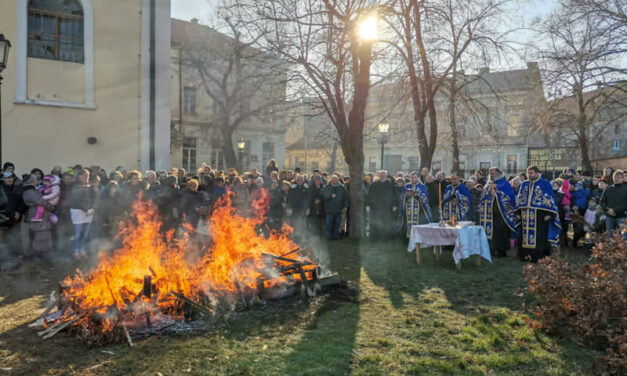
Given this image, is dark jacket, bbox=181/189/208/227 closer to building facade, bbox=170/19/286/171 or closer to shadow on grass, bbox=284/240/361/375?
shadow on grass, bbox=284/240/361/375

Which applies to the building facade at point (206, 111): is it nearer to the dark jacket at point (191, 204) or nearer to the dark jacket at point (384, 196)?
the dark jacket at point (384, 196)

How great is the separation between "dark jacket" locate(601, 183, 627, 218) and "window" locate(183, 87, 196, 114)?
3319 centimetres

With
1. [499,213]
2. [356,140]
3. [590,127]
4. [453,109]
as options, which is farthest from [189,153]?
[590,127]

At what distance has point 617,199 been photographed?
11.3 m

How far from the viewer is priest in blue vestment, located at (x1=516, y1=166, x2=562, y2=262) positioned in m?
11.0

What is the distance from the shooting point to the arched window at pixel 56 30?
1535cm

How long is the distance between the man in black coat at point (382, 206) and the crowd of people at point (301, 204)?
31 mm

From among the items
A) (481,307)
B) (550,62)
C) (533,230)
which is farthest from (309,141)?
(481,307)

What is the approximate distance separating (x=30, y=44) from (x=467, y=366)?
16457 mm

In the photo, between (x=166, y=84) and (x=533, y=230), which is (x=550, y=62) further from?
(x=166, y=84)

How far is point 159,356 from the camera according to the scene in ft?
16.7

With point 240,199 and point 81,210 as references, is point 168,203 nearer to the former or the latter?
point 240,199

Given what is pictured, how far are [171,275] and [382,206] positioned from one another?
8.83 meters

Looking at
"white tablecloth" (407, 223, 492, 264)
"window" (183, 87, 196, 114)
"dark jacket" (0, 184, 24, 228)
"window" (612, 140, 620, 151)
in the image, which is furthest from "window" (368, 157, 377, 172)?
"dark jacket" (0, 184, 24, 228)
